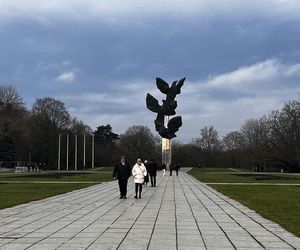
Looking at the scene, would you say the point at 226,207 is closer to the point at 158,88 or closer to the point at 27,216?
the point at 27,216

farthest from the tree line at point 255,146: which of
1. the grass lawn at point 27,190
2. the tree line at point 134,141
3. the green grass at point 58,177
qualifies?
the grass lawn at point 27,190

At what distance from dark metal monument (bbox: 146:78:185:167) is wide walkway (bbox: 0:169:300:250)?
2166 inches

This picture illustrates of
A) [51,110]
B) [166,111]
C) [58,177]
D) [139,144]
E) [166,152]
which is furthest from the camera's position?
[139,144]

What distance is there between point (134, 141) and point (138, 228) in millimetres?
105018

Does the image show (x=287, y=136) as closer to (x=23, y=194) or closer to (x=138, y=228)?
(x=23, y=194)

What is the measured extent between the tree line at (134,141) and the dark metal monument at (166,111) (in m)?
16.4

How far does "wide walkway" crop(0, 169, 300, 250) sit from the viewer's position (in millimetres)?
9055

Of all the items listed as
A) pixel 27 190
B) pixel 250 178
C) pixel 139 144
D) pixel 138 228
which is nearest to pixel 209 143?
pixel 139 144

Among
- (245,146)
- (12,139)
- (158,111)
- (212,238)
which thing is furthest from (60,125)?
(212,238)

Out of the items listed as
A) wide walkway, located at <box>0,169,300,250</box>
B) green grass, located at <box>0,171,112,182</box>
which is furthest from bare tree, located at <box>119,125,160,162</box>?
wide walkway, located at <box>0,169,300,250</box>

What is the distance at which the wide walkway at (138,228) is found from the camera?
29.7 ft

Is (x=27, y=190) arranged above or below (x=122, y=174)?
below

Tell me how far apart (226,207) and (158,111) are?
56.5m

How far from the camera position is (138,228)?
1105 cm
